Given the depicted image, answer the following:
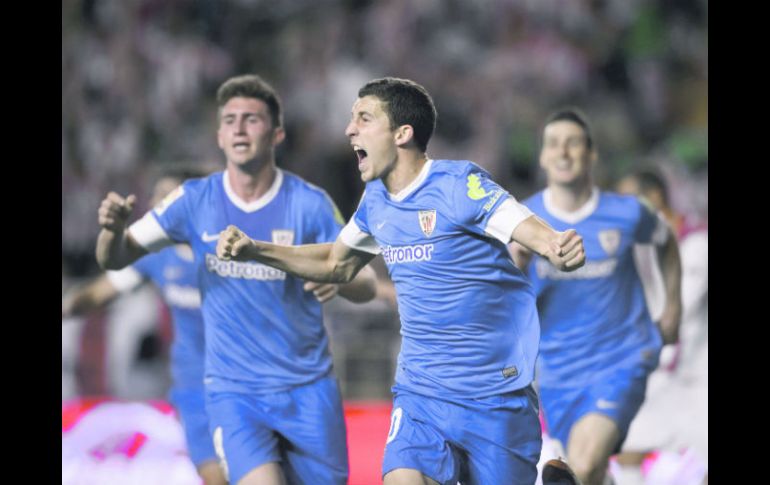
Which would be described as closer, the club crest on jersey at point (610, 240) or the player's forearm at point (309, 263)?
the player's forearm at point (309, 263)

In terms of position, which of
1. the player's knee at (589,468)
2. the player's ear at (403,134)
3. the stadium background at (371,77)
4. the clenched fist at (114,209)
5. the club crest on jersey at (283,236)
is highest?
the stadium background at (371,77)

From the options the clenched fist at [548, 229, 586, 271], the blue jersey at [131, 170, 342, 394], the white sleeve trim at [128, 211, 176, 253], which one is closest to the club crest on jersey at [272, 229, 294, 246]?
the blue jersey at [131, 170, 342, 394]

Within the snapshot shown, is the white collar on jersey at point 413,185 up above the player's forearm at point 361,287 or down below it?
above

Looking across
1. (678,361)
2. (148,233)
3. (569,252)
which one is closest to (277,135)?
(148,233)

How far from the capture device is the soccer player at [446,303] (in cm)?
473

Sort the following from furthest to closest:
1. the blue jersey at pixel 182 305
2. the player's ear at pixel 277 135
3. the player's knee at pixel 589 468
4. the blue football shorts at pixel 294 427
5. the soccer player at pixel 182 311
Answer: the blue jersey at pixel 182 305 < the soccer player at pixel 182 311 < the player's knee at pixel 589 468 < the player's ear at pixel 277 135 < the blue football shorts at pixel 294 427

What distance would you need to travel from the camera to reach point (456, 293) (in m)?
4.82

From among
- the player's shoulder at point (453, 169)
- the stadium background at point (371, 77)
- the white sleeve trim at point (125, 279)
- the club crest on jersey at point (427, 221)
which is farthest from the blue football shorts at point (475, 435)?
the stadium background at point (371, 77)

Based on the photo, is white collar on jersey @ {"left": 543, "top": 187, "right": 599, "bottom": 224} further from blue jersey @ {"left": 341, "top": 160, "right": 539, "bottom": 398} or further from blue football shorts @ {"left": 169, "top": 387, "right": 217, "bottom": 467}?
blue football shorts @ {"left": 169, "top": 387, "right": 217, "bottom": 467}

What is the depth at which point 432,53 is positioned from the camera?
1327 cm

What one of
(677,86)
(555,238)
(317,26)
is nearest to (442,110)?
(317,26)

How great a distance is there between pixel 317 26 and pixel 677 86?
4.18 meters

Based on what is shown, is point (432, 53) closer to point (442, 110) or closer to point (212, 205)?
point (442, 110)

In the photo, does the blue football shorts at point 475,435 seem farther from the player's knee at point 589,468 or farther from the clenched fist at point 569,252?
the player's knee at point 589,468
